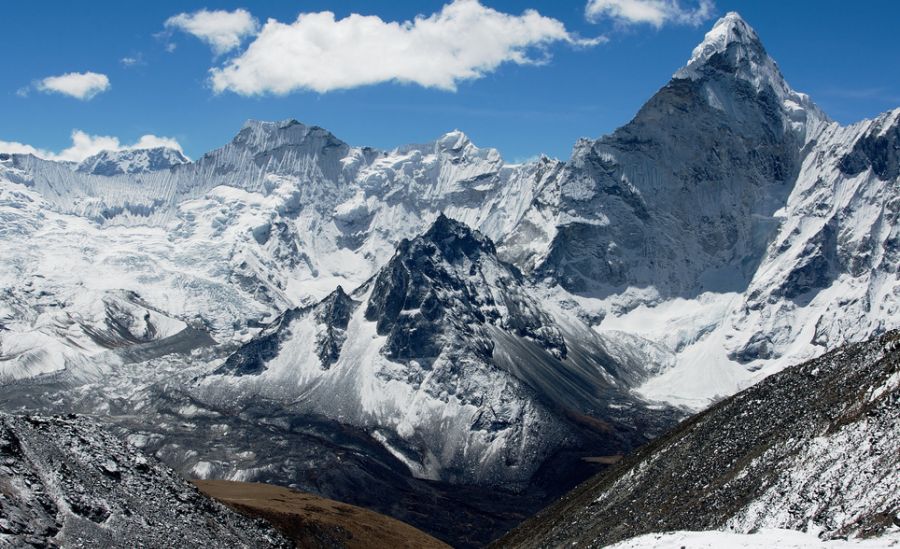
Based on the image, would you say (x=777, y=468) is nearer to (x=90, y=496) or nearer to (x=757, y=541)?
(x=757, y=541)

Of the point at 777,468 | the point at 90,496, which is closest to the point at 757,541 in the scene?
the point at 777,468

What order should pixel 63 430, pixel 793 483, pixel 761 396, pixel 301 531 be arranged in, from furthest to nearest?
pixel 301 531, pixel 761 396, pixel 63 430, pixel 793 483

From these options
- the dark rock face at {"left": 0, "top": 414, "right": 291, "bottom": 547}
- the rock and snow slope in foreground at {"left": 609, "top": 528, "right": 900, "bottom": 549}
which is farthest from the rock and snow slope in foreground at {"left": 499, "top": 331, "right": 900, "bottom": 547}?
the dark rock face at {"left": 0, "top": 414, "right": 291, "bottom": 547}

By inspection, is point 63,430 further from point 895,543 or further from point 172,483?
point 895,543

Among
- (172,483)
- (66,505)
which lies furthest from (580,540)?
(66,505)

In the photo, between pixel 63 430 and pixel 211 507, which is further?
pixel 211 507

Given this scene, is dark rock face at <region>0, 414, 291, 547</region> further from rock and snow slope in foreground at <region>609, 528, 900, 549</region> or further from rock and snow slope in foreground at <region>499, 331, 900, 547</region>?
rock and snow slope in foreground at <region>609, 528, 900, 549</region>
